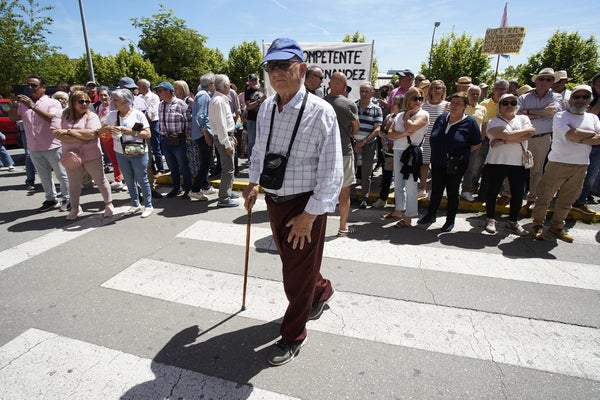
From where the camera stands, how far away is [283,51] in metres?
2.08

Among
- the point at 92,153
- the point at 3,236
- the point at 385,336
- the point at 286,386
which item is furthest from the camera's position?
the point at 92,153

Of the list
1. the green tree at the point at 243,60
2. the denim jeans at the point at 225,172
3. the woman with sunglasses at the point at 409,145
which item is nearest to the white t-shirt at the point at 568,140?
the woman with sunglasses at the point at 409,145

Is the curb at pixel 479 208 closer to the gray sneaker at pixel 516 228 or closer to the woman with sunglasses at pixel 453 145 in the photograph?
the gray sneaker at pixel 516 228

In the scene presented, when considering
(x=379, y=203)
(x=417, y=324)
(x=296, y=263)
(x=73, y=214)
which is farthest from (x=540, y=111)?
(x=73, y=214)

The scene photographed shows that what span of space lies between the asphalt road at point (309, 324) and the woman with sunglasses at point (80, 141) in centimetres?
89

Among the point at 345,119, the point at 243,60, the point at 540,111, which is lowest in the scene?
the point at 345,119

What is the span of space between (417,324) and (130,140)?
5032 mm

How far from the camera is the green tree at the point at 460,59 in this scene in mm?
29078

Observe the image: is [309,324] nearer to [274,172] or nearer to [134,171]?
[274,172]

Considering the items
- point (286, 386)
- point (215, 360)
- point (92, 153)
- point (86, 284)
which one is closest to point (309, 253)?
point (286, 386)

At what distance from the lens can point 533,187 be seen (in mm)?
5891

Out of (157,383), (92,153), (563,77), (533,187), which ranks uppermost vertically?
(563,77)

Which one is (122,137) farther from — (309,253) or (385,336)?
(385,336)

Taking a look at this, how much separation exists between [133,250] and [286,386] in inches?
122
